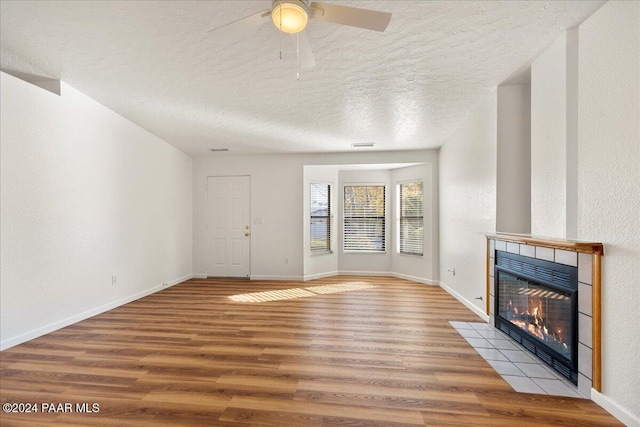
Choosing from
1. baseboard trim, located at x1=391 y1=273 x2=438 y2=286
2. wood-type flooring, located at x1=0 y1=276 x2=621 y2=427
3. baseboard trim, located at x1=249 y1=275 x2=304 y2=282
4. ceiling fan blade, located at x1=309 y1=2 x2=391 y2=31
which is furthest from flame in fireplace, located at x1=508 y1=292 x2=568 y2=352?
baseboard trim, located at x1=249 y1=275 x2=304 y2=282

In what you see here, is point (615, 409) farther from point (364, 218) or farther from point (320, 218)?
point (320, 218)

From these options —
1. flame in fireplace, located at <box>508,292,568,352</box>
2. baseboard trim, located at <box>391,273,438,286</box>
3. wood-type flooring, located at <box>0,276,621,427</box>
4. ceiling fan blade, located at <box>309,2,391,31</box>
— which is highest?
ceiling fan blade, located at <box>309,2,391,31</box>

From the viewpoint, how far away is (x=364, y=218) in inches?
256

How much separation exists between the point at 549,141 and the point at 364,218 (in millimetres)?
4203

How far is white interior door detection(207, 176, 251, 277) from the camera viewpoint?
6133 mm

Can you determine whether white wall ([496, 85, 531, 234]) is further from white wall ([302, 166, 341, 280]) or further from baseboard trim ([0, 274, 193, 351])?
baseboard trim ([0, 274, 193, 351])

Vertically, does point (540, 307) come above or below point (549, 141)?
below

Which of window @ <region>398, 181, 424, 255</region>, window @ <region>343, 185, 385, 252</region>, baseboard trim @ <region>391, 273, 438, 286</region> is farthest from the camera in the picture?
window @ <region>343, 185, 385, 252</region>

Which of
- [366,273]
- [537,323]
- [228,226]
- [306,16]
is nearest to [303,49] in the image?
[306,16]

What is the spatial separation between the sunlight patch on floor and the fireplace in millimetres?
2475

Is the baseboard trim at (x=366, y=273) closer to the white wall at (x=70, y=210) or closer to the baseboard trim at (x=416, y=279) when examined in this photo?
the baseboard trim at (x=416, y=279)

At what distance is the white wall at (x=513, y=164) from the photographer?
3162 mm

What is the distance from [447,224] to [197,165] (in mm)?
5216

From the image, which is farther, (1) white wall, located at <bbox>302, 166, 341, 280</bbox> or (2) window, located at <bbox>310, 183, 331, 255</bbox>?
(2) window, located at <bbox>310, 183, 331, 255</bbox>
